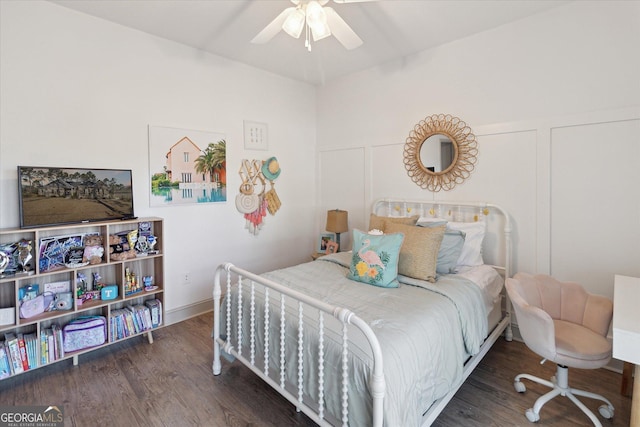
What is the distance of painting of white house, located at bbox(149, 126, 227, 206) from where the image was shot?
2.95m

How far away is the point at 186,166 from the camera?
3141mm

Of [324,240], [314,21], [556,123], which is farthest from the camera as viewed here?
[324,240]

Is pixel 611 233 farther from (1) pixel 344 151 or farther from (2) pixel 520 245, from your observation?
(1) pixel 344 151

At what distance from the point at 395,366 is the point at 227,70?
132 inches

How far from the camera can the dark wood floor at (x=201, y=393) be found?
182 cm

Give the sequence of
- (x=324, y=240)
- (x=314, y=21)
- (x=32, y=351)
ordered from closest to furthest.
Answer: (x=314, y=21), (x=32, y=351), (x=324, y=240)

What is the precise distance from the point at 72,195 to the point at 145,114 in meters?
0.97

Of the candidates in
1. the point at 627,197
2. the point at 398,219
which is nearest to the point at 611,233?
the point at 627,197

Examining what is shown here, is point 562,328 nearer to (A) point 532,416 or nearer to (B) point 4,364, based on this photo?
(A) point 532,416

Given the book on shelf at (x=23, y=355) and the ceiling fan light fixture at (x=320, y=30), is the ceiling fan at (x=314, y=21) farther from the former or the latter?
the book on shelf at (x=23, y=355)

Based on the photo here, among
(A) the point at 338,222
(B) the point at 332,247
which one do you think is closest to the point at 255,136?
(A) the point at 338,222

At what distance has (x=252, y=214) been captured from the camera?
12.2 feet

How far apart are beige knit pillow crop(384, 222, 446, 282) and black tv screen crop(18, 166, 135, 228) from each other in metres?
2.38

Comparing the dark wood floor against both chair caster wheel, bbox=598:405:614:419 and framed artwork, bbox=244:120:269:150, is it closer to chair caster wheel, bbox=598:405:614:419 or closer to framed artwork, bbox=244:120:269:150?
chair caster wheel, bbox=598:405:614:419
